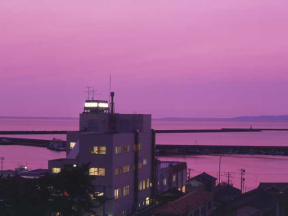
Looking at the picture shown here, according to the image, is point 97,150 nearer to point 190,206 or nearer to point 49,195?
point 190,206

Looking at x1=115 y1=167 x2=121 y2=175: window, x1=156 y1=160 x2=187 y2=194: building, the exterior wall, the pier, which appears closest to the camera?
the exterior wall

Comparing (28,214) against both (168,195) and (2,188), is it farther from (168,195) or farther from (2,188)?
(168,195)

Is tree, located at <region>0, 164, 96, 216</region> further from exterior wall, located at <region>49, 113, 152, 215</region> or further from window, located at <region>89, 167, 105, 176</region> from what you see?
window, located at <region>89, 167, 105, 176</region>

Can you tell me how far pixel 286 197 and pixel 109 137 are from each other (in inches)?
328

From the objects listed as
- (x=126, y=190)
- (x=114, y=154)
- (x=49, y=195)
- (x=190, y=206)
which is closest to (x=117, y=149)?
(x=114, y=154)

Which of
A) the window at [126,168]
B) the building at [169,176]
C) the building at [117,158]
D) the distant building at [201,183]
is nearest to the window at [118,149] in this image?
the building at [117,158]

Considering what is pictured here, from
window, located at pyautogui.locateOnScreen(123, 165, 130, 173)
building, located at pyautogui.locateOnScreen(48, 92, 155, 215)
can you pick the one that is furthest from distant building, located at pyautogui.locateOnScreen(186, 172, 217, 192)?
window, located at pyautogui.locateOnScreen(123, 165, 130, 173)

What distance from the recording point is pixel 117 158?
1161cm

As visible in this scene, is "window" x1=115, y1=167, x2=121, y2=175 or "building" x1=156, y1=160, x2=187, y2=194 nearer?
"window" x1=115, y1=167, x2=121, y2=175

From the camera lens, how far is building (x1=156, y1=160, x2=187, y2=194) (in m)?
15.0

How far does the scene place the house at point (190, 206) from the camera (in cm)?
915

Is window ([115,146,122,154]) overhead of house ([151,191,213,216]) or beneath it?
overhead

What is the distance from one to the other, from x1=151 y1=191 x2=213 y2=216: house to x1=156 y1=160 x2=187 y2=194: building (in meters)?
3.98

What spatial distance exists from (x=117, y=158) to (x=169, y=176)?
439 centimetres
